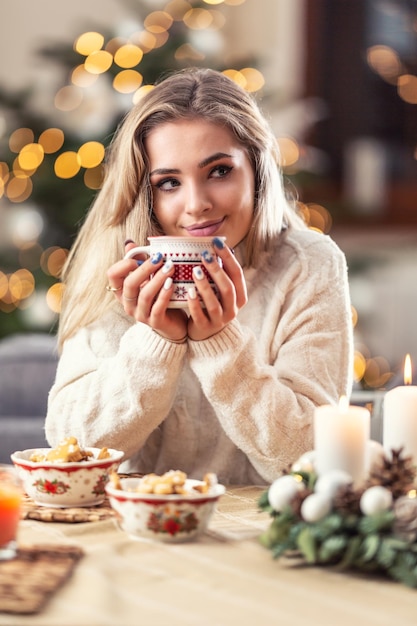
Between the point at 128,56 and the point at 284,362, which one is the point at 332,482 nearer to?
the point at 284,362

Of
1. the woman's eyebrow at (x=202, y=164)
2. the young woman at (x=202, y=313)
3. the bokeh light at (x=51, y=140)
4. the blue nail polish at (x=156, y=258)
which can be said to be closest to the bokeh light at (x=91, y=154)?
the bokeh light at (x=51, y=140)

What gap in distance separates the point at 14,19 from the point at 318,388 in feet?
11.4

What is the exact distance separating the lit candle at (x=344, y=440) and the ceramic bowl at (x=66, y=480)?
31cm

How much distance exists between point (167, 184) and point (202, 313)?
1.09 feet

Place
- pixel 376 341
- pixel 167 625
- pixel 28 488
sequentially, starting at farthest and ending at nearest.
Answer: pixel 376 341
pixel 28 488
pixel 167 625

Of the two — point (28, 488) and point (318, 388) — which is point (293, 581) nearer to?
point (28, 488)

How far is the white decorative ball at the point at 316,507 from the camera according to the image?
3.06 ft

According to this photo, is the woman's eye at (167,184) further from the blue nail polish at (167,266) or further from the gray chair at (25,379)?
the gray chair at (25,379)

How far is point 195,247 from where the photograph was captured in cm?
128

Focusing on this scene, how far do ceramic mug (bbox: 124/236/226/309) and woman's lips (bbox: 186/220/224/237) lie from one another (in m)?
0.24

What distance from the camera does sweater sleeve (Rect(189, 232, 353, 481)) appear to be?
1.39m

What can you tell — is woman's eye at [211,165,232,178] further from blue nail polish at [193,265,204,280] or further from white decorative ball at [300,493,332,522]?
white decorative ball at [300,493,332,522]

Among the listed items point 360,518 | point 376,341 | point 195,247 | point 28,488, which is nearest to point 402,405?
point 360,518

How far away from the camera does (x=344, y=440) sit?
99 cm
